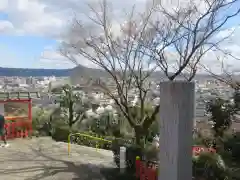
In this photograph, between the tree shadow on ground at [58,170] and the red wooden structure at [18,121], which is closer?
the tree shadow on ground at [58,170]

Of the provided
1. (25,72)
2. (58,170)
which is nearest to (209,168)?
(58,170)

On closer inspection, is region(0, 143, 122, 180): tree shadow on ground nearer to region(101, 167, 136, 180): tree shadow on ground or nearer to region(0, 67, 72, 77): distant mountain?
region(101, 167, 136, 180): tree shadow on ground

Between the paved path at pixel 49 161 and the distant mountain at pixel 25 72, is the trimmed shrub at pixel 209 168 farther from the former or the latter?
the distant mountain at pixel 25 72

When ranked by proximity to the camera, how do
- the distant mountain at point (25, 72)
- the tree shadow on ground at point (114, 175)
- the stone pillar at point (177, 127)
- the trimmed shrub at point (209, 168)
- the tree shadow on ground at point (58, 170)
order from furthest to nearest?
the distant mountain at point (25, 72) < the tree shadow on ground at point (58, 170) < the tree shadow on ground at point (114, 175) < the trimmed shrub at point (209, 168) < the stone pillar at point (177, 127)

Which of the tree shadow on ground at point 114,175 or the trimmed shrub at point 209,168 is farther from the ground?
the trimmed shrub at point 209,168

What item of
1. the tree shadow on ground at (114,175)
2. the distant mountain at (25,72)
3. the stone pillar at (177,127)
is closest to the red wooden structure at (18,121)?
the tree shadow on ground at (114,175)

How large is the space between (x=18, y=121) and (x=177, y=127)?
444 inches

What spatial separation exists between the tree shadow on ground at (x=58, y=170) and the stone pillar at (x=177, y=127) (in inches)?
152

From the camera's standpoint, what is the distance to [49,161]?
11.4 metres

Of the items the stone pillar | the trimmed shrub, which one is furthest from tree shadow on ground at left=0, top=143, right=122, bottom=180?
the stone pillar

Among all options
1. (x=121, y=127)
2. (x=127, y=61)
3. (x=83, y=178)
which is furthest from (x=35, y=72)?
(x=83, y=178)

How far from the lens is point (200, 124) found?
16.9 meters

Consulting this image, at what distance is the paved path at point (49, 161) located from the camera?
981 centimetres

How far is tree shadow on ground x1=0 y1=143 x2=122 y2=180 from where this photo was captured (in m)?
9.77
